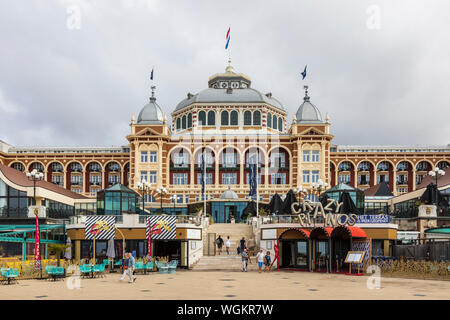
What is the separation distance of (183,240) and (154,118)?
150ft

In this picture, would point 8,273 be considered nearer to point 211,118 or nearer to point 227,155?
point 227,155

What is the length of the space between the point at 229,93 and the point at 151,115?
1381 cm

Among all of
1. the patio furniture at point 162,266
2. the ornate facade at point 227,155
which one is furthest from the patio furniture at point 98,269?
the ornate facade at point 227,155

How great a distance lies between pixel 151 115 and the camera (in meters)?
86.1

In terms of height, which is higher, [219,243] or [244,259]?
[219,243]

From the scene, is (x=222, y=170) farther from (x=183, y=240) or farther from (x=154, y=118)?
(x=183, y=240)

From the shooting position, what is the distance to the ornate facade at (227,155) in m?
83.9

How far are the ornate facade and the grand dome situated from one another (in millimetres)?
165

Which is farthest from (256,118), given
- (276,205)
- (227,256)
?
(227,256)

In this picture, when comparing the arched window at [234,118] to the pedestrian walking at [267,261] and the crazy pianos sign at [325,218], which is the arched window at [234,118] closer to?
the crazy pianos sign at [325,218]

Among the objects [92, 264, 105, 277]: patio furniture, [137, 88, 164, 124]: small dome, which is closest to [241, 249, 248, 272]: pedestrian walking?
[92, 264, 105, 277]: patio furniture

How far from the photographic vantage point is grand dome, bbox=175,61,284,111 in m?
91.3

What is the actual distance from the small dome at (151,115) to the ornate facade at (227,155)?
15 centimetres
